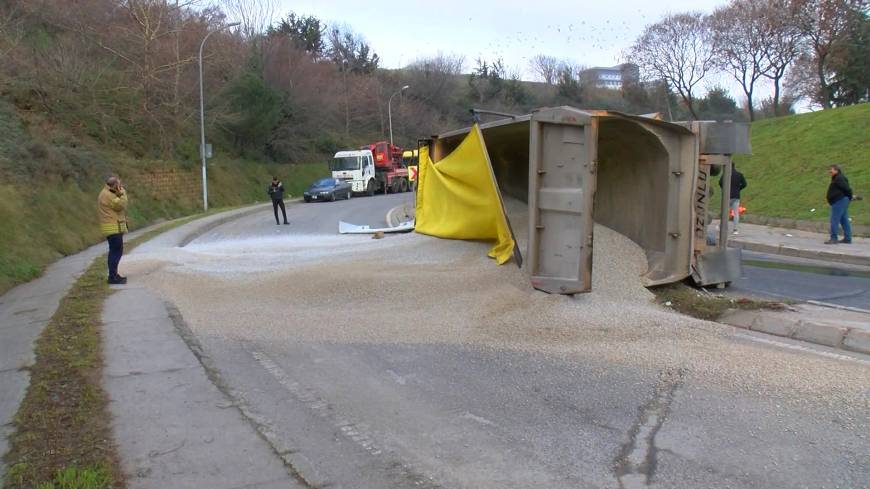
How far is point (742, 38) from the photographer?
40781 millimetres

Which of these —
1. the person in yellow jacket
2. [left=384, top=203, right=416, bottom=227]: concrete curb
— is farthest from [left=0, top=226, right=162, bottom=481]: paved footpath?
[left=384, top=203, right=416, bottom=227]: concrete curb

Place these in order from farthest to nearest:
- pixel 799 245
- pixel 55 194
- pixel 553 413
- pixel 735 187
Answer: pixel 55 194 → pixel 735 187 → pixel 799 245 → pixel 553 413

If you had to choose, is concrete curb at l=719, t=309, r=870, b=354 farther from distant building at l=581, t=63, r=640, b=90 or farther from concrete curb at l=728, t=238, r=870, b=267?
distant building at l=581, t=63, r=640, b=90

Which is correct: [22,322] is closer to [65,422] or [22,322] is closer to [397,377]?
[65,422]

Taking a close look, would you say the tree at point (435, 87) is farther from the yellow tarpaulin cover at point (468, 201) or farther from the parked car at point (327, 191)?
the yellow tarpaulin cover at point (468, 201)

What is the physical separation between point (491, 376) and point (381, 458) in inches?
65.6

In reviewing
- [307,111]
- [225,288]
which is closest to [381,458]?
[225,288]

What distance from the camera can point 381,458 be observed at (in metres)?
4.00

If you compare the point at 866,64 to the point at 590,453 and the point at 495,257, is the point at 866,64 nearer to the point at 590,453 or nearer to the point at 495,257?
the point at 495,257

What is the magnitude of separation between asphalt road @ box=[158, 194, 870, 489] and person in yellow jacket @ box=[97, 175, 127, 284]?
4.08 meters

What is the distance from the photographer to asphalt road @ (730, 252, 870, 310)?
8.62 m

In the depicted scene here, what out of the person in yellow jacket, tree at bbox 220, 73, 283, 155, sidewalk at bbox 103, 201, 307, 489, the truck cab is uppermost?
tree at bbox 220, 73, 283, 155

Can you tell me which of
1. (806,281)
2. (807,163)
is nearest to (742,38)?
(807,163)

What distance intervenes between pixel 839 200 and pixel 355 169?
3086 cm
